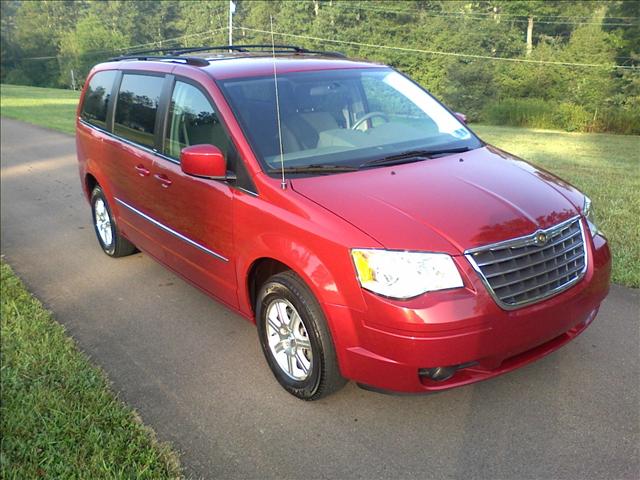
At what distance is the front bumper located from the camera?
2.70 meters

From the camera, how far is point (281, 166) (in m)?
3.45

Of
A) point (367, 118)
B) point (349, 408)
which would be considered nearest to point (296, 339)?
point (349, 408)

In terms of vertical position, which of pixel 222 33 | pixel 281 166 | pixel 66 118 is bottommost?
pixel 66 118

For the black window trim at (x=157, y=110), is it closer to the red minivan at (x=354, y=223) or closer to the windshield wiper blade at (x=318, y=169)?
the red minivan at (x=354, y=223)

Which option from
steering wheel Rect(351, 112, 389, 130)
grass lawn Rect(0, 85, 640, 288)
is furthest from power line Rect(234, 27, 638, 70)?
steering wheel Rect(351, 112, 389, 130)

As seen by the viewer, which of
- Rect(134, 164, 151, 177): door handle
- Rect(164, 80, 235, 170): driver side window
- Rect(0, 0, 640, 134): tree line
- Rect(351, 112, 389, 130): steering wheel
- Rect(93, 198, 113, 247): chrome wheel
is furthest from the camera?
Rect(0, 0, 640, 134): tree line

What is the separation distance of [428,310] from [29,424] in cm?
223

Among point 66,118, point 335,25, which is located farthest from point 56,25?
point 66,118

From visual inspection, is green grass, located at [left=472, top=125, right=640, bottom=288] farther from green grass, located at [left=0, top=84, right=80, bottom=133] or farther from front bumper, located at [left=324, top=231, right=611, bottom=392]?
green grass, located at [left=0, top=84, right=80, bottom=133]

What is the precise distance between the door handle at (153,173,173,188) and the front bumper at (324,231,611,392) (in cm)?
187

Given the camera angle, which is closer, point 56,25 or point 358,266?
point 358,266

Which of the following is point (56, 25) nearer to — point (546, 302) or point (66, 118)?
point (66, 118)

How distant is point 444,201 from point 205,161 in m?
1.43

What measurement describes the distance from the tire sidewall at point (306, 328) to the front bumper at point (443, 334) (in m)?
0.15
